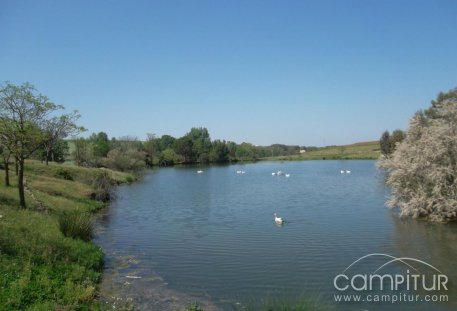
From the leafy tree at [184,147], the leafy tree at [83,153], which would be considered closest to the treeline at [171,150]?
the leafy tree at [184,147]

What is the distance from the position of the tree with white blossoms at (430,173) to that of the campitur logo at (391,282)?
34.2 feet

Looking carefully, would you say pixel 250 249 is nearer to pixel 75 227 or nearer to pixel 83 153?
pixel 75 227

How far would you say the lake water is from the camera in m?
15.4

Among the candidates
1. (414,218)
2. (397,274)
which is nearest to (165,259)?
(397,274)

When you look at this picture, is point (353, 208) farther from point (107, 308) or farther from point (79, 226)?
point (107, 308)

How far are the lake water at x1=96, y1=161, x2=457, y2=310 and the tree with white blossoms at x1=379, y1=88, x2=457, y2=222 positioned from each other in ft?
4.49

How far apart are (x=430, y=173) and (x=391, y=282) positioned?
1465 cm

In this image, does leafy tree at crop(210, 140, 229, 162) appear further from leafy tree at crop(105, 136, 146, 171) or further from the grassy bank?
the grassy bank

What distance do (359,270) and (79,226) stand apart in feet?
46.1

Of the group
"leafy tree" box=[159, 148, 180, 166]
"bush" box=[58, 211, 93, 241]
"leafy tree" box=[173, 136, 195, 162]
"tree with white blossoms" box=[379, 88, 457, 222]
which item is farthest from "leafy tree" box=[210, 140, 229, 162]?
"bush" box=[58, 211, 93, 241]

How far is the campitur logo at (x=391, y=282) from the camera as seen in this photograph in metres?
14.9

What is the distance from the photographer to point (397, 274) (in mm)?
17656

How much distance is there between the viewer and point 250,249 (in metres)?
22.5

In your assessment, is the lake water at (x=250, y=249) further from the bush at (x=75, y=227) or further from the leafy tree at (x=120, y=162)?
the leafy tree at (x=120, y=162)
